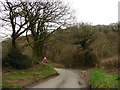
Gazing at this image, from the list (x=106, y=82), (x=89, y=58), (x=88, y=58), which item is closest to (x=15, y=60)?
(x=106, y=82)

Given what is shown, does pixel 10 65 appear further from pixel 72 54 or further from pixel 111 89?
pixel 72 54

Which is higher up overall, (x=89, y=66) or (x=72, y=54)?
(x=72, y=54)

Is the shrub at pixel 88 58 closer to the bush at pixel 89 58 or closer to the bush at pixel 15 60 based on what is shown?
the bush at pixel 89 58

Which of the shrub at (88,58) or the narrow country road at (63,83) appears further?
the shrub at (88,58)

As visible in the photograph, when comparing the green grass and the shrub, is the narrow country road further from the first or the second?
the shrub

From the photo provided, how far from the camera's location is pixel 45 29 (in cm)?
2453

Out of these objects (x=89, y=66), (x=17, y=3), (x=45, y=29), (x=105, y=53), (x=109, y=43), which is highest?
(x=17, y=3)

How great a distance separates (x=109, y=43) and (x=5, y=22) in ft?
86.8

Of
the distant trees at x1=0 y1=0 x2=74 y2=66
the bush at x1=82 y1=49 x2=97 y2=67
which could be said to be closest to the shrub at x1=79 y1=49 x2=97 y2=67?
the bush at x1=82 y1=49 x2=97 y2=67

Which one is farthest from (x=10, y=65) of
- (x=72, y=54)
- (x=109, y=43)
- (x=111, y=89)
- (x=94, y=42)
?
(x=109, y=43)

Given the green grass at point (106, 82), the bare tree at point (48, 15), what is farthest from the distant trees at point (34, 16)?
the green grass at point (106, 82)

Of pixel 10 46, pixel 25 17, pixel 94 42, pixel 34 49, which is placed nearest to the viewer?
pixel 10 46

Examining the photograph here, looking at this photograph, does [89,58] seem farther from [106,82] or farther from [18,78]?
[106,82]

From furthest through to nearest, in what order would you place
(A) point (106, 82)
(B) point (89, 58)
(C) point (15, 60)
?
1. (B) point (89, 58)
2. (C) point (15, 60)
3. (A) point (106, 82)
